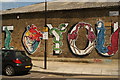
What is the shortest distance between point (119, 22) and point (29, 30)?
8.64 meters

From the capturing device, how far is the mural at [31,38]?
17500 mm

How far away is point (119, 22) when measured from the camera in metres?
14.8

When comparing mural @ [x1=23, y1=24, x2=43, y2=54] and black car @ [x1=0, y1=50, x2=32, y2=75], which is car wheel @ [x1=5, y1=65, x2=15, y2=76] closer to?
black car @ [x1=0, y1=50, x2=32, y2=75]

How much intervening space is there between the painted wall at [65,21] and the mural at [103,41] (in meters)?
0.28

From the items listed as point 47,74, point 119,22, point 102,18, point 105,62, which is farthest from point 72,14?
point 47,74

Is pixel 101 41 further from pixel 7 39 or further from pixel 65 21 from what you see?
pixel 7 39

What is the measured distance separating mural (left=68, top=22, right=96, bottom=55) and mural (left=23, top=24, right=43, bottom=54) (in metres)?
3.31

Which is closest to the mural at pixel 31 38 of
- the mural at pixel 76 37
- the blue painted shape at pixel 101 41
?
the mural at pixel 76 37

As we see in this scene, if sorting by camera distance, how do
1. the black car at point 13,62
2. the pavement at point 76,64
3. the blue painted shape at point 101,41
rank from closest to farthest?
the black car at point 13,62, the pavement at point 76,64, the blue painted shape at point 101,41

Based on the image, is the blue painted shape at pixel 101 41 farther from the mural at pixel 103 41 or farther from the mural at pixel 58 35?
the mural at pixel 58 35

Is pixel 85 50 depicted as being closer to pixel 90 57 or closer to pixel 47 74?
pixel 90 57

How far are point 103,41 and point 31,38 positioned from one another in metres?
7.14

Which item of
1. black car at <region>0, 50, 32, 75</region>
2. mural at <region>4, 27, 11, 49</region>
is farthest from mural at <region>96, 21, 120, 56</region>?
mural at <region>4, 27, 11, 49</region>

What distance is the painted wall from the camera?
15.2 meters
